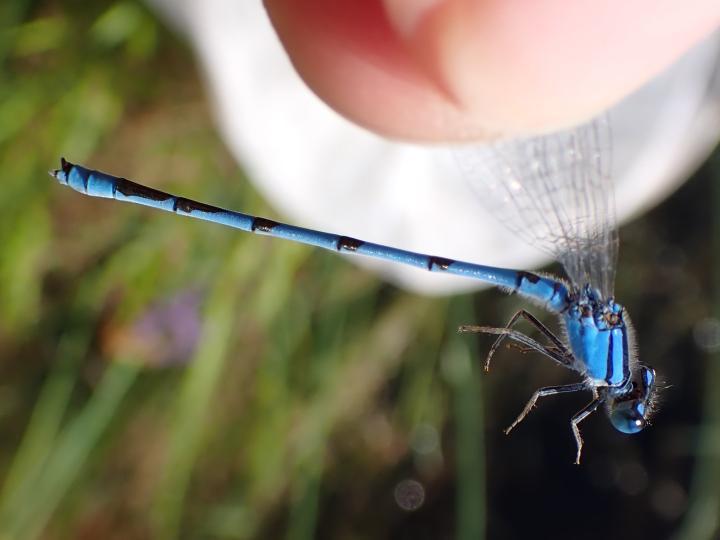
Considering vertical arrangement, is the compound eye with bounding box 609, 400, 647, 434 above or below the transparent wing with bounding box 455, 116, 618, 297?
below

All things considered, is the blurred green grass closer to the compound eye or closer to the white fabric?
the white fabric

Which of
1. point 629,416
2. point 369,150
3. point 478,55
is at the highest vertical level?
point 369,150

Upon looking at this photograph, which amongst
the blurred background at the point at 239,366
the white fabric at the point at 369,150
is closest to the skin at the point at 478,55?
the white fabric at the point at 369,150

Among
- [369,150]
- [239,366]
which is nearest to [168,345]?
[239,366]

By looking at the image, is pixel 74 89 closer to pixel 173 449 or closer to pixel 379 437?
pixel 173 449

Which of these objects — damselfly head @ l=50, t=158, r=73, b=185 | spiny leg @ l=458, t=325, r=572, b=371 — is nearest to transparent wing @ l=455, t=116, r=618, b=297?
spiny leg @ l=458, t=325, r=572, b=371

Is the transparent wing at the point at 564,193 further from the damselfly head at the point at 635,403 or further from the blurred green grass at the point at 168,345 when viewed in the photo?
the blurred green grass at the point at 168,345

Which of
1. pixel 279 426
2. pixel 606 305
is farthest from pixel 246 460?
pixel 606 305

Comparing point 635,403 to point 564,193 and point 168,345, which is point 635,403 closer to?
point 564,193
